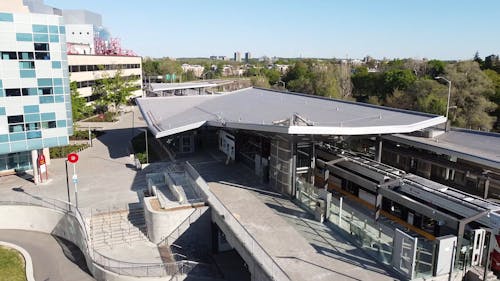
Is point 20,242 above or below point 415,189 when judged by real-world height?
below

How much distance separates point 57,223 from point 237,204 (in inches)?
533

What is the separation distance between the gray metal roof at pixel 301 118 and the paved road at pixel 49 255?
360 inches

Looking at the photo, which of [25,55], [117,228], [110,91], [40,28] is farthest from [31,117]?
[110,91]

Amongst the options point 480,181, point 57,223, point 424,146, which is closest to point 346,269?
point 480,181

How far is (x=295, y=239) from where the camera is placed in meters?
17.3

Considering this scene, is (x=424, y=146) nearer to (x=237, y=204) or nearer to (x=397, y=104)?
(x=237, y=204)

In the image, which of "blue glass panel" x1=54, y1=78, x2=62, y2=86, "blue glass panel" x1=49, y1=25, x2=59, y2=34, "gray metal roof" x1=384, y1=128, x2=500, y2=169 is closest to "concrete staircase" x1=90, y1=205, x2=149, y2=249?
"blue glass panel" x1=54, y1=78, x2=62, y2=86

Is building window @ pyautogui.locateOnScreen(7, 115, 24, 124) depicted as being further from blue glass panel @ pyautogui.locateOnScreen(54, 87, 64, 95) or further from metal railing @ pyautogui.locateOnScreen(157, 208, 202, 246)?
metal railing @ pyautogui.locateOnScreen(157, 208, 202, 246)

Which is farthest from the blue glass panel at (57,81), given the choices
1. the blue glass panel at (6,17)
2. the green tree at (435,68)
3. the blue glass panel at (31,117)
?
the green tree at (435,68)

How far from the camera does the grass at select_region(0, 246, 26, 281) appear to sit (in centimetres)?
2144

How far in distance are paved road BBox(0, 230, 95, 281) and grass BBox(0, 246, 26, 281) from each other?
0.69 meters

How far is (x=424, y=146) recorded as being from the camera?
24516 millimetres

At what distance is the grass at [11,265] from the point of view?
2144cm

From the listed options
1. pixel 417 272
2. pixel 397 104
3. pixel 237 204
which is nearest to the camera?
pixel 417 272
